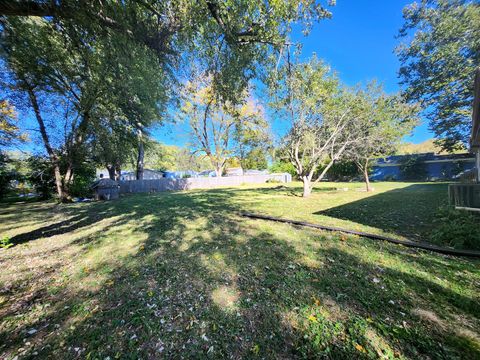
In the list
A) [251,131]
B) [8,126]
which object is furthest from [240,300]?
[251,131]

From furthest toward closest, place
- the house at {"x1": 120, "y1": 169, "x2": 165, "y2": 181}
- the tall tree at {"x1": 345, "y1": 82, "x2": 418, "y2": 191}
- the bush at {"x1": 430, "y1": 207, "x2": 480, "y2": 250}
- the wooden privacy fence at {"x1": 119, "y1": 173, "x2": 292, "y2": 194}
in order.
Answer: the house at {"x1": 120, "y1": 169, "x2": 165, "y2": 181} → the wooden privacy fence at {"x1": 119, "y1": 173, "x2": 292, "y2": 194} → the tall tree at {"x1": 345, "y1": 82, "x2": 418, "y2": 191} → the bush at {"x1": 430, "y1": 207, "x2": 480, "y2": 250}

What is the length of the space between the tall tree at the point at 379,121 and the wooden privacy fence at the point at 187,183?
15731mm

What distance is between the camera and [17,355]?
4.99 ft

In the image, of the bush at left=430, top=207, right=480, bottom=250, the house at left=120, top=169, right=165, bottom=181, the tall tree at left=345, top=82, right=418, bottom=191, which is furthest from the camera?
the house at left=120, top=169, right=165, bottom=181

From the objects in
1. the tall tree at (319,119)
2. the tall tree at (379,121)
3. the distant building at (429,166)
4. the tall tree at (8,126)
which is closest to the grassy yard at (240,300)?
the tall tree at (319,119)

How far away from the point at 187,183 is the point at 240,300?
2066 centimetres

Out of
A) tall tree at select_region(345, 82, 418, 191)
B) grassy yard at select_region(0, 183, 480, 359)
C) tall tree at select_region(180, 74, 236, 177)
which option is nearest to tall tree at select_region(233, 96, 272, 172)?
tall tree at select_region(180, 74, 236, 177)

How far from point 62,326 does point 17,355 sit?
313mm

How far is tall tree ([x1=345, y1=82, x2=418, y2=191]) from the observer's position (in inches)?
383

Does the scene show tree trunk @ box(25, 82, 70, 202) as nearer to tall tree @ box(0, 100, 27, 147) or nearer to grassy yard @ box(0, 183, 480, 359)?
tall tree @ box(0, 100, 27, 147)

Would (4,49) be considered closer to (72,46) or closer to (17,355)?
(72,46)

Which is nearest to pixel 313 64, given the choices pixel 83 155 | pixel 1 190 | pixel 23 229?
pixel 23 229

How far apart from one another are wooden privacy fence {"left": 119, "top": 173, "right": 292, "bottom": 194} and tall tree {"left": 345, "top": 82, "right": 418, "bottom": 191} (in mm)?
15731

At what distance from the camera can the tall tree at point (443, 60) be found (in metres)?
9.74
